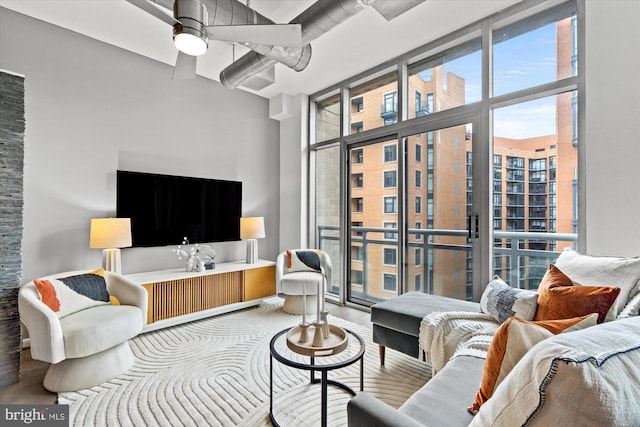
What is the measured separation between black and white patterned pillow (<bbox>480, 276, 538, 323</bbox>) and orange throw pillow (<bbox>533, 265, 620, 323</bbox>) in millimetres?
41

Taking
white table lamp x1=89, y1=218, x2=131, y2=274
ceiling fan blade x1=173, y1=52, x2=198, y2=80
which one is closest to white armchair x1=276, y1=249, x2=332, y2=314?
white table lamp x1=89, y1=218, x2=131, y2=274

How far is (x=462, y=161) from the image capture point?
301cm

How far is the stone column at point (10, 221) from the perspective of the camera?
85.7 inches

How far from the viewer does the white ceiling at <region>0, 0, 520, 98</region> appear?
262 cm

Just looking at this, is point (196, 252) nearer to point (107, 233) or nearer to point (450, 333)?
point (107, 233)

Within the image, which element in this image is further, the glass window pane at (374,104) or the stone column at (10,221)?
the glass window pane at (374,104)

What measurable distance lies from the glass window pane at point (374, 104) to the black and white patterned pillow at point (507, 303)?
225 cm

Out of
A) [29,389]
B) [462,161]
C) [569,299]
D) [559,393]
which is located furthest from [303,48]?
[29,389]

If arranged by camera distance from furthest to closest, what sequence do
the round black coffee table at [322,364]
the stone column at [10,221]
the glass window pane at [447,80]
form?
the glass window pane at [447,80], the stone column at [10,221], the round black coffee table at [322,364]

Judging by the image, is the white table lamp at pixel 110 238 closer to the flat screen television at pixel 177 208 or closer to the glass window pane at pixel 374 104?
the flat screen television at pixel 177 208

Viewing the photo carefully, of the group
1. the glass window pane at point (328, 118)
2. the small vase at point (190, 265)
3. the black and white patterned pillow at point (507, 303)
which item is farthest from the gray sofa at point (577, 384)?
the glass window pane at point (328, 118)

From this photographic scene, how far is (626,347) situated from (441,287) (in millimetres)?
2638

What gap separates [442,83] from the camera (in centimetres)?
320

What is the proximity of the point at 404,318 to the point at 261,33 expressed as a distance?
201 cm
